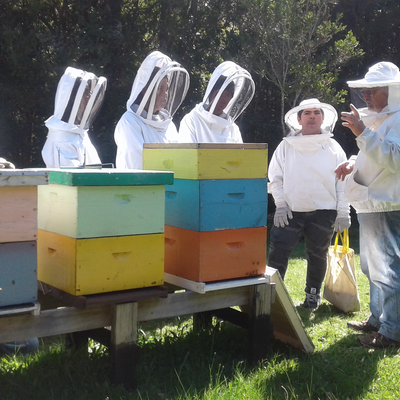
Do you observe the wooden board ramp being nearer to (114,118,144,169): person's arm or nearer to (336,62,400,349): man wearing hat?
(336,62,400,349): man wearing hat

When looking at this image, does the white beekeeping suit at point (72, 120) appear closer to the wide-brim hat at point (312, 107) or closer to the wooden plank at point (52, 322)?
the wide-brim hat at point (312, 107)

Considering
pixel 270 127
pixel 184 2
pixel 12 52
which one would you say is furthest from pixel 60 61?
pixel 270 127

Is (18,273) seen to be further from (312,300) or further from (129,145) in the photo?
(312,300)

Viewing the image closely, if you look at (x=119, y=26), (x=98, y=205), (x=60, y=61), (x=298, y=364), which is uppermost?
(x=119, y=26)

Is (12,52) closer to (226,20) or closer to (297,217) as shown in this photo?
(226,20)

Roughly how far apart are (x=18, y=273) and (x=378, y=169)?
244 cm

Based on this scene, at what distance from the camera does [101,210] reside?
8.40ft

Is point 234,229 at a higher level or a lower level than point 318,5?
lower

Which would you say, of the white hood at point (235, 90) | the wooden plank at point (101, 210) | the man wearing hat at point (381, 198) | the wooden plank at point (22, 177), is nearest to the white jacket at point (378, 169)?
the man wearing hat at point (381, 198)

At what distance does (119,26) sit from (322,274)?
8221 mm

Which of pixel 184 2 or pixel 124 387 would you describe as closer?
pixel 124 387

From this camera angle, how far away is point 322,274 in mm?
4750

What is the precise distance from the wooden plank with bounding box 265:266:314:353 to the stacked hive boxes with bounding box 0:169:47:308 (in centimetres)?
142

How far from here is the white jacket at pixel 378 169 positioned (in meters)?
3.41
